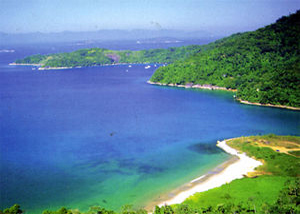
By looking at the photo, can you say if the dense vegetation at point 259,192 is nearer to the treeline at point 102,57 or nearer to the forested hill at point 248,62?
the forested hill at point 248,62

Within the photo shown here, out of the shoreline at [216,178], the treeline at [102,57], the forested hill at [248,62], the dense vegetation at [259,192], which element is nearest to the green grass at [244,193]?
the dense vegetation at [259,192]

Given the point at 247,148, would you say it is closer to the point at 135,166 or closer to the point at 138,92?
the point at 135,166

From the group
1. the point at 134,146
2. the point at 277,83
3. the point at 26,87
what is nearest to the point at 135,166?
the point at 134,146

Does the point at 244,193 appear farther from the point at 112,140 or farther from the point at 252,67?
the point at 252,67

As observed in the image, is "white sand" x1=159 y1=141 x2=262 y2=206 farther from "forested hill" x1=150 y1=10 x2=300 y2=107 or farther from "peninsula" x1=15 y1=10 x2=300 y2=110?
"forested hill" x1=150 y1=10 x2=300 y2=107

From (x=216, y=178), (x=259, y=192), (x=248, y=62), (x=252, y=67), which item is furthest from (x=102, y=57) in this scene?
(x=259, y=192)

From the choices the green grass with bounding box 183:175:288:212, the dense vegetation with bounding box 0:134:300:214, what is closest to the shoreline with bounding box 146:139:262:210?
the dense vegetation with bounding box 0:134:300:214
